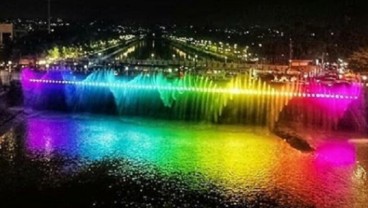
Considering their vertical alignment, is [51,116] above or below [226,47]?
below

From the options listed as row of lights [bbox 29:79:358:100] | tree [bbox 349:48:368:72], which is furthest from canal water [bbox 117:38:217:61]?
row of lights [bbox 29:79:358:100]

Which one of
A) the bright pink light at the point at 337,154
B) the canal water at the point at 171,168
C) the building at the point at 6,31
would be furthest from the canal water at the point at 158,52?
the bright pink light at the point at 337,154

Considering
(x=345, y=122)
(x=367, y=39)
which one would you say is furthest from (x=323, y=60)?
(x=345, y=122)

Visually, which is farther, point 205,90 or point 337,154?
point 205,90

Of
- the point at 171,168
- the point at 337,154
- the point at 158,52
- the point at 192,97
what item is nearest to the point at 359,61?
the point at 192,97

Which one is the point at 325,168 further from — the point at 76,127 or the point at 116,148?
the point at 76,127

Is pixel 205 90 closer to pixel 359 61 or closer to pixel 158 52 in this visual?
pixel 359 61

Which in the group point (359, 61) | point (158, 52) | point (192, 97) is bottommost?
point (192, 97)
